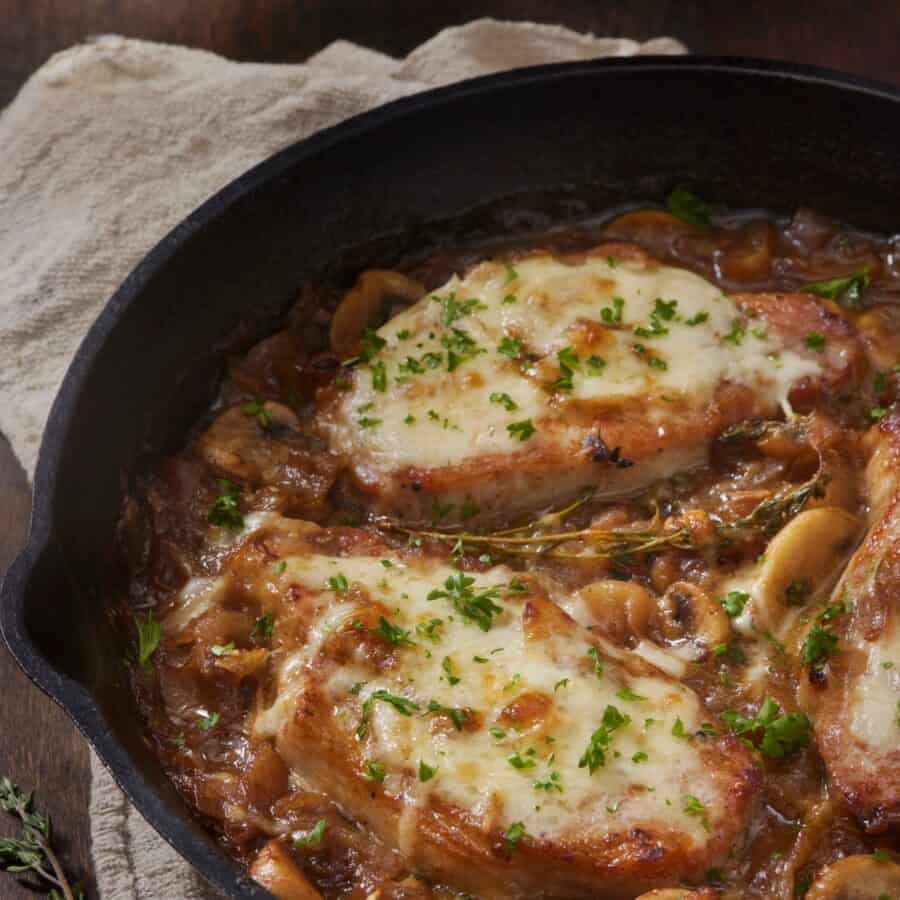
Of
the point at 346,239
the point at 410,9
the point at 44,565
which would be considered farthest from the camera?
the point at 410,9

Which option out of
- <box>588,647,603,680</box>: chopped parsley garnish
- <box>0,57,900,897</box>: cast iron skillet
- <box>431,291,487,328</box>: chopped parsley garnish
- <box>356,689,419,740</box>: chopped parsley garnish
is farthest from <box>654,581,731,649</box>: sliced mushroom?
<box>0,57,900,897</box>: cast iron skillet

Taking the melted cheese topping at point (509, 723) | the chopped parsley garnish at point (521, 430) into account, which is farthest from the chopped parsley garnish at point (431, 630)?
the chopped parsley garnish at point (521, 430)

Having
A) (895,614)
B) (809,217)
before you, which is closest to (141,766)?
(895,614)

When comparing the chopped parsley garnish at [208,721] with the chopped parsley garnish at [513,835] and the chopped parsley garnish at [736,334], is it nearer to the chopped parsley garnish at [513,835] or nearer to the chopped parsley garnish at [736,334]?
the chopped parsley garnish at [513,835]

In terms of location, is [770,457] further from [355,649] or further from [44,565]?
[44,565]

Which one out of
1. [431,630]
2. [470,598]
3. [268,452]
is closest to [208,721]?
[431,630]

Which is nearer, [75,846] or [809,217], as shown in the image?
[75,846]
